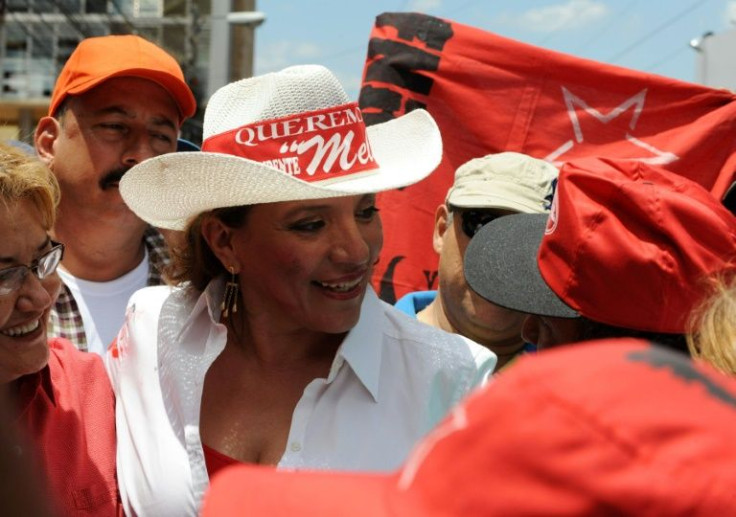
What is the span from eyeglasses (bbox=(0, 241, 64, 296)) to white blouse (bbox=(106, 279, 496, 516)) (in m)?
0.32

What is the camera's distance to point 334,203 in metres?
2.32

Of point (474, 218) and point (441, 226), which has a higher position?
point (474, 218)

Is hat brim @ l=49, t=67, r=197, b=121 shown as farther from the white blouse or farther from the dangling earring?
the white blouse

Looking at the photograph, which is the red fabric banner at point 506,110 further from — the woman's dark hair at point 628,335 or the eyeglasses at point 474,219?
the woman's dark hair at point 628,335

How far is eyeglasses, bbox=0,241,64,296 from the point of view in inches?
84.1

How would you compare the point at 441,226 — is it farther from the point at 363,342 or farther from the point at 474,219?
the point at 363,342

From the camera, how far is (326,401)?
2.26 m

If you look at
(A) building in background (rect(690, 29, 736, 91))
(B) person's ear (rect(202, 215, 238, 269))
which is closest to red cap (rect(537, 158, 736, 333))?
(B) person's ear (rect(202, 215, 238, 269))

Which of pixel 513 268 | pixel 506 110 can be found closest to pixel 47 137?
pixel 513 268

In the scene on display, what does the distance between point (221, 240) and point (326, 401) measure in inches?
21.0

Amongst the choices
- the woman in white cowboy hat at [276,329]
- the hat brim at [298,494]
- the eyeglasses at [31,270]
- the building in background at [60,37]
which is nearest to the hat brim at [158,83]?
the woman in white cowboy hat at [276,329]

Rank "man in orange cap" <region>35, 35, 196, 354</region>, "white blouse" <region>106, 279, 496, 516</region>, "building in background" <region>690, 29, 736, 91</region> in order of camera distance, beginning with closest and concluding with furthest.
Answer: "white blouse" <region>106, 279, 496, 516</region> < "man in orange cap" <region>35, 35, 196, 354</region> < "building in background" <region>690, 29, 736, 91</region>

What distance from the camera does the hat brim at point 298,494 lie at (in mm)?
868

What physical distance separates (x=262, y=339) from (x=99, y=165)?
3.77 ft
